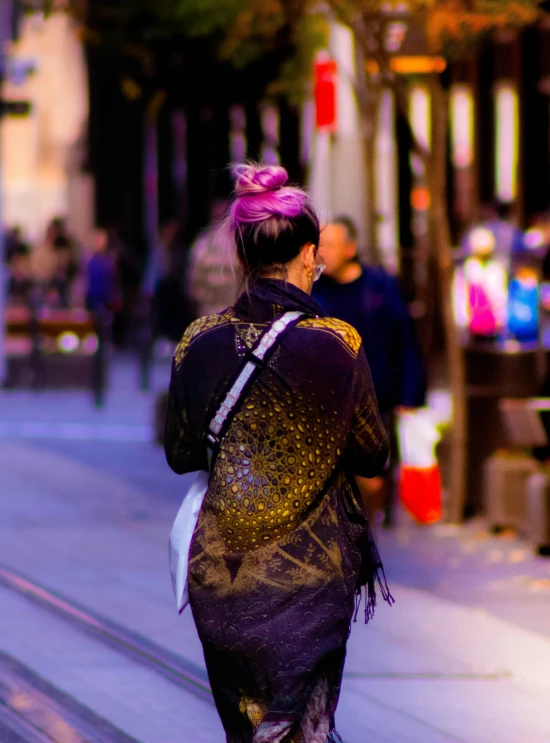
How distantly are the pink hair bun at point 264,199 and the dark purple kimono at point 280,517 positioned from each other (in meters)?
0.16

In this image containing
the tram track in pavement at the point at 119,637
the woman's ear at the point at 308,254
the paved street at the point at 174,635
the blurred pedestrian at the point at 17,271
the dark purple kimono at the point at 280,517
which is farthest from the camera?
the blurred pedestrian at the point at 17,271

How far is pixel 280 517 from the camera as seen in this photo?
3.92 meters

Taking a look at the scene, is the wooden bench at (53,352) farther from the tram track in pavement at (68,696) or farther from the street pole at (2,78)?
the tram track in pavement at (68,696)

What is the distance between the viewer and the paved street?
240 inches

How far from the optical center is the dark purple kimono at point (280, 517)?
Result: 391 cm

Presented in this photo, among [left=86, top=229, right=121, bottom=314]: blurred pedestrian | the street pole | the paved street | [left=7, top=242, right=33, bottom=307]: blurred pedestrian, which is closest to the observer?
the paved street

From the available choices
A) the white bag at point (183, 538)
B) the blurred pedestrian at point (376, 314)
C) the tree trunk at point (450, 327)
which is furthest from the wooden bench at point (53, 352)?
the white bag at point (183, 538)

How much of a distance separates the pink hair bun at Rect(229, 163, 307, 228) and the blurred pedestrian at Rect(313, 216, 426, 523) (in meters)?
5.15

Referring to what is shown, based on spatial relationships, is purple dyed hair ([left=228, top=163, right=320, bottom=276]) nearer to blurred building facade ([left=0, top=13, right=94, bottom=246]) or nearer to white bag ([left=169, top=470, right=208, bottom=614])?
white bag ([left=169, top=470, right=208, bottom=614])

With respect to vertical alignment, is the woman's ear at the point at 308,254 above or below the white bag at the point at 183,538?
above

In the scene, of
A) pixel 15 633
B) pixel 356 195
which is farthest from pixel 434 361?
pixel 15 633

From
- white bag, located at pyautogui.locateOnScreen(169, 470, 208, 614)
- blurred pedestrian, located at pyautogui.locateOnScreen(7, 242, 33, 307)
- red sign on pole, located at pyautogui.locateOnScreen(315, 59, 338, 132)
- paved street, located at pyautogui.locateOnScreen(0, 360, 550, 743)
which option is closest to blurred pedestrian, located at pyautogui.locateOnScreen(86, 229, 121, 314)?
blurred pedestrian, located at pyautogui.locateOnScreen(7, 242, 33, 307)

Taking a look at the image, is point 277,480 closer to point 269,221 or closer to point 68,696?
point 269,221

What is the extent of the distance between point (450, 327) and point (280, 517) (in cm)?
720
